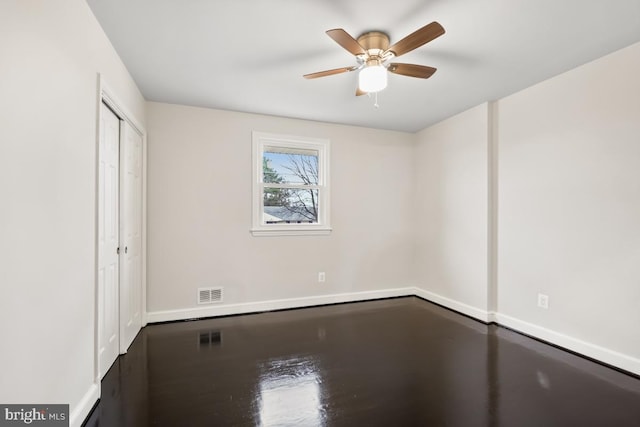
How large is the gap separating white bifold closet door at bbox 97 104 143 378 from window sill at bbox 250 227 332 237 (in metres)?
1.27

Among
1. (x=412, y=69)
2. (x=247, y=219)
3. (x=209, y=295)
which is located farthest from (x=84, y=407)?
(x=412, y=69)

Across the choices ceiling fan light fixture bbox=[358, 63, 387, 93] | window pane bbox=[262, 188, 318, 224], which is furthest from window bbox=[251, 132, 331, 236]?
ceiling fan light fixture bbox=[358, 63, 387, 93]

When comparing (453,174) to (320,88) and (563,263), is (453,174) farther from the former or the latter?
(320,88)

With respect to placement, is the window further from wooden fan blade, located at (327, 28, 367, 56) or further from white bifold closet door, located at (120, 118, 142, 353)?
wooden fan blade, located at (327, 28, 367, 56)

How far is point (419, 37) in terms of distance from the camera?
74.2 inches

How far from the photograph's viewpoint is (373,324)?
342 centimetres

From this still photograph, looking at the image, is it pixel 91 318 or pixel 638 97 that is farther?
pixel 638 97

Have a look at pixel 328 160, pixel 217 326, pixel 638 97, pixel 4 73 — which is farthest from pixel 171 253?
pixel 638 97

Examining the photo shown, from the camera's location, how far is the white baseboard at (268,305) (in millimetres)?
3479

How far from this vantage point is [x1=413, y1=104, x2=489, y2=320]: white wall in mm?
3545

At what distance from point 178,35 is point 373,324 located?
125 inches

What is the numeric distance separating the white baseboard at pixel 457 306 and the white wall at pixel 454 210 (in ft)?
0.04

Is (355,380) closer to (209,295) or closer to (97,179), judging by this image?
(209,295)

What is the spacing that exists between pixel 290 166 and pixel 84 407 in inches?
121
